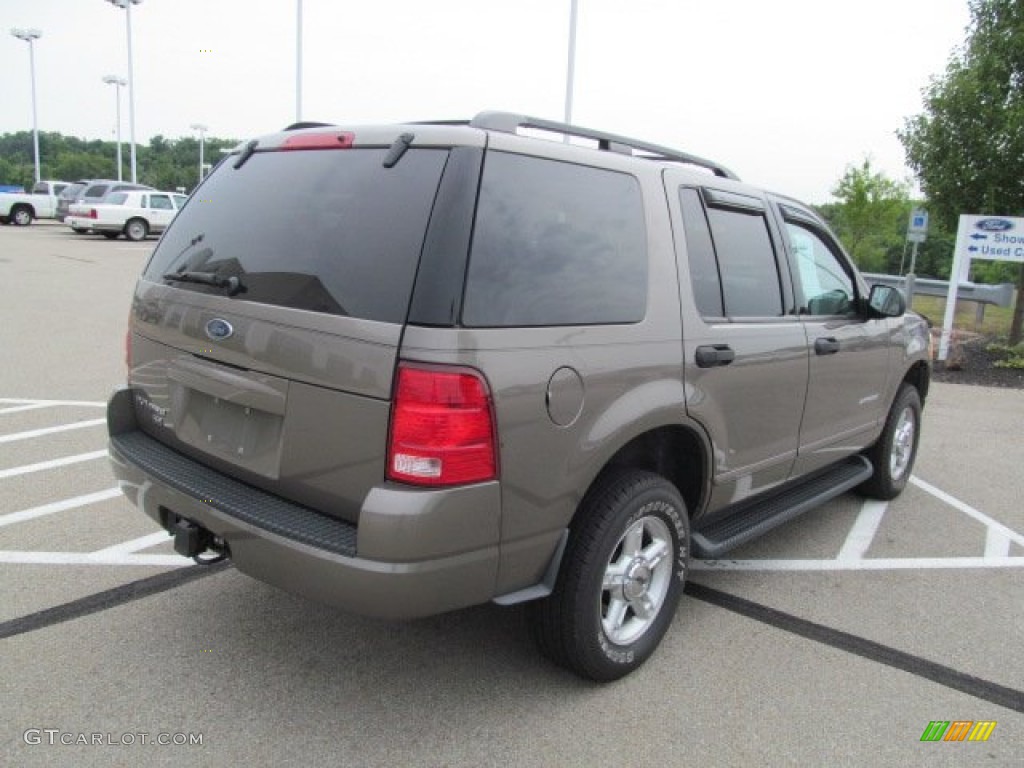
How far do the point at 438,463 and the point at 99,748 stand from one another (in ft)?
4.67

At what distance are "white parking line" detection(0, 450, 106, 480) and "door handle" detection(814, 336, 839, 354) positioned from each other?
449 centimetres

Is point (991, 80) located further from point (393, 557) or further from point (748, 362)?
point (393, 557)

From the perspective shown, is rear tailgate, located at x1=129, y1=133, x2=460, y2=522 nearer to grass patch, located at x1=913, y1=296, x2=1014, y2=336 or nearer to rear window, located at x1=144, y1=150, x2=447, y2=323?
rear window, located at x1=144, y1=150, x2=447, y2=323

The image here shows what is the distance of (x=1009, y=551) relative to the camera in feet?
15.1

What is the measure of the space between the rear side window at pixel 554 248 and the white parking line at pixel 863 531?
2.36m

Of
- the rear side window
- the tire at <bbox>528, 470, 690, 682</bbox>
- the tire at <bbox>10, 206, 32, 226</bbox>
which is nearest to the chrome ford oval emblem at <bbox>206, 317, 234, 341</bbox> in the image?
the rear side window

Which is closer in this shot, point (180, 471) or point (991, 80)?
point (180, 471)

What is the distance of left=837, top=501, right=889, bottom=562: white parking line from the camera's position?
446 centimetres

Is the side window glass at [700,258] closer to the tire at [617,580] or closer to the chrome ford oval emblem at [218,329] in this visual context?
the tire at [617,580]

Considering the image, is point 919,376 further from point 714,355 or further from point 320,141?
point 320,141

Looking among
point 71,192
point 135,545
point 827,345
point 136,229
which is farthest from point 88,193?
point 827,345

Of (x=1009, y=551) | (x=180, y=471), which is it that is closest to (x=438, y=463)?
(x=180, y=471)

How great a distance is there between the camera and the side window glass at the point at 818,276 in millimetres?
4062

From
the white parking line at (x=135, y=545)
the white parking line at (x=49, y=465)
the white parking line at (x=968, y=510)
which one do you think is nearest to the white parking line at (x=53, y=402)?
the white parking line at (x=49, y=465)
